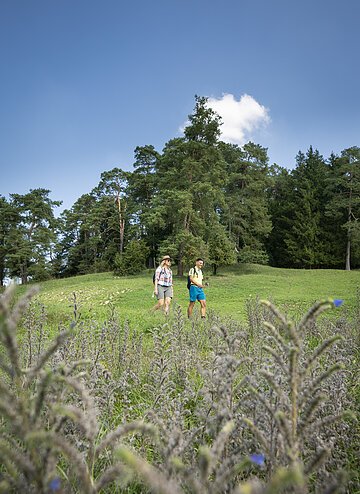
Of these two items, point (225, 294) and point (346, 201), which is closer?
point (225, 294)

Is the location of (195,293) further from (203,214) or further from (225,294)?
(203,214)

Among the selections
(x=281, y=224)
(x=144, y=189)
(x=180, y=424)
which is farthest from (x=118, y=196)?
(x=180, y=424)

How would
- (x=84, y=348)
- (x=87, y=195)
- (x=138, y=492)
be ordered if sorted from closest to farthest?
(x=138, y=492) < (x=84, y=348) < (x=87, y=195)

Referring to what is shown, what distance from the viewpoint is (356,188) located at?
1683 inches

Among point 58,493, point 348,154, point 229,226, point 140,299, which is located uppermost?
point 348,154

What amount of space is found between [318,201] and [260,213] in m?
10.5

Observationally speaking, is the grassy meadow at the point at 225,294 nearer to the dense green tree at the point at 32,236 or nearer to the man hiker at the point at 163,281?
the man hiker at the point at 163,281

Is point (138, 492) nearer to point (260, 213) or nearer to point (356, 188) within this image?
point (260, 213)

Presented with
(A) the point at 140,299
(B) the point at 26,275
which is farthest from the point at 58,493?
(B) the point at 26,275

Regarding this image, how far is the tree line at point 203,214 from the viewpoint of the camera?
32.5 meters

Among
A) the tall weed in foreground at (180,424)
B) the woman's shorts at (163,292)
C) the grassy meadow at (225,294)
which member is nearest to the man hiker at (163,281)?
the woman's shorts at (163,292)

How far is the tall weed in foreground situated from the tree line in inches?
1067

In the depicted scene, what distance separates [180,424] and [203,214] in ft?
105

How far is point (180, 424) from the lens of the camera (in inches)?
83.8
